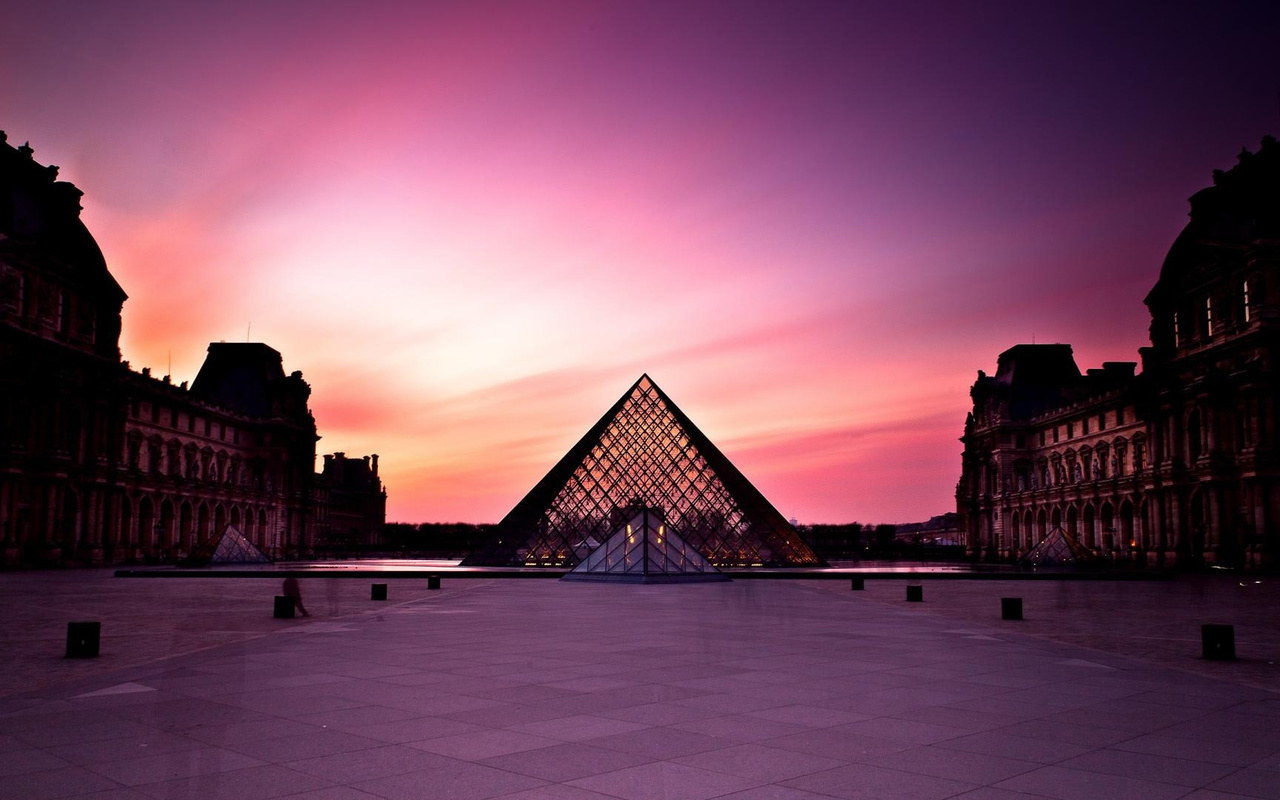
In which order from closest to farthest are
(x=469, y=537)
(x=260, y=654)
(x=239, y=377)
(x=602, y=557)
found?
(x=260, y=654) < (x=602, y=557) < (x=239, y=377) < (x=469, y=537)

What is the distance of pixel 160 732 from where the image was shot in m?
5.67

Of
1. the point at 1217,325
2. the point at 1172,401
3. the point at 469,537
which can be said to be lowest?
the point at 469,537

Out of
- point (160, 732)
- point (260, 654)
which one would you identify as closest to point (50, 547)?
point (260, 654)

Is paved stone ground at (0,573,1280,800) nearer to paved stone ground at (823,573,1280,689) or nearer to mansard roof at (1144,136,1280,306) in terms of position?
paved stone ground at (823,573,1280,689)

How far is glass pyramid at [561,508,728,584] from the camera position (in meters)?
27.8

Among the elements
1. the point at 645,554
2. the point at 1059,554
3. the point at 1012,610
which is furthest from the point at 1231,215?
the point at 1012,610

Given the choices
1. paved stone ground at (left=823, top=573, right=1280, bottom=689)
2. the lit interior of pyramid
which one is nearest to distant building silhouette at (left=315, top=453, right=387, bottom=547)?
the lit interior of pyramid

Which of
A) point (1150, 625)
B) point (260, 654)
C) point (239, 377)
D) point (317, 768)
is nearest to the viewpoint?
point (317, 768)

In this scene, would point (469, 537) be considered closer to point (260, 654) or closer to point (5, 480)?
point (5, 480)

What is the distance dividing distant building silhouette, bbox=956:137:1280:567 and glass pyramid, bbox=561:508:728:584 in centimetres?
2417

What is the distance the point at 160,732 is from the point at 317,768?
1.47 metres

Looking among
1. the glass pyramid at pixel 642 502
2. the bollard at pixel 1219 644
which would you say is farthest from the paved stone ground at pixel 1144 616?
the glass pyramid at pixel 642 502

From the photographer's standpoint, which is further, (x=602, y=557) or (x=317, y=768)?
(x=602, y=557)

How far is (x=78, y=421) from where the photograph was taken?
42.7 m
